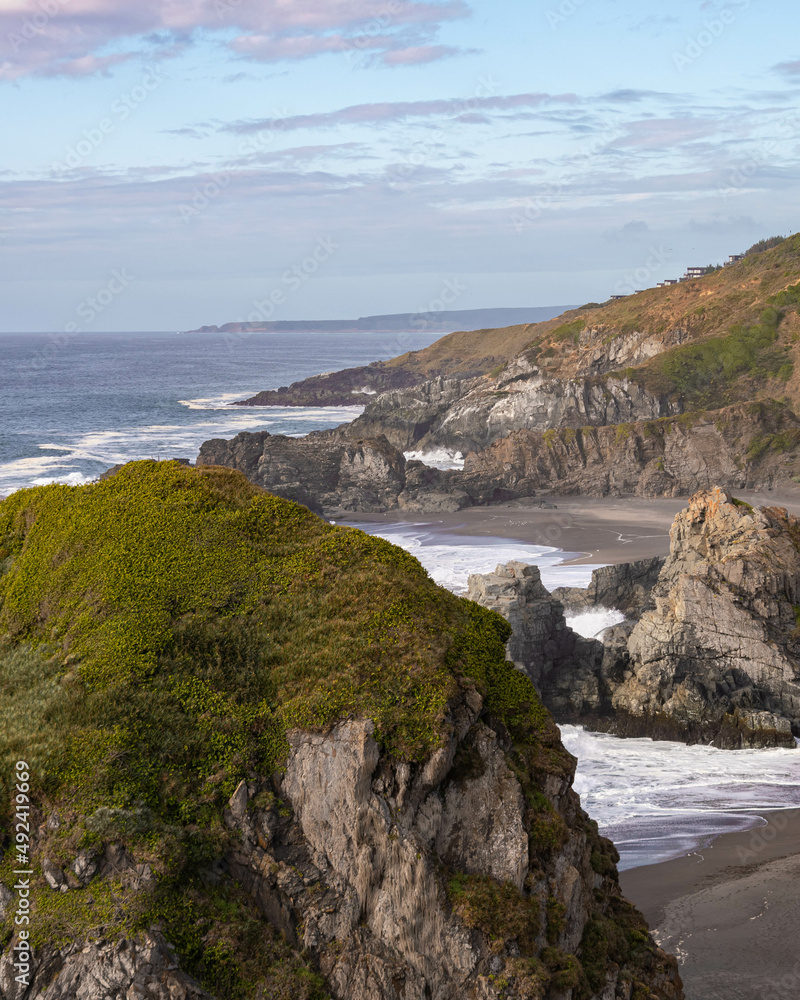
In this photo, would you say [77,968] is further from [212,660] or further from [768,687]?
[768,687]

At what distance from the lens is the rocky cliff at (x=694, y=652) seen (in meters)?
25.5

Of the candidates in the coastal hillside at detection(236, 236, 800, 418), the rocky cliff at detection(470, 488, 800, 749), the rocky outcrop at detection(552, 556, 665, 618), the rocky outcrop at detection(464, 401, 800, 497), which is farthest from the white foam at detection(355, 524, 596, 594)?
the coastal hillside at detection(236, 236, 800, 418)

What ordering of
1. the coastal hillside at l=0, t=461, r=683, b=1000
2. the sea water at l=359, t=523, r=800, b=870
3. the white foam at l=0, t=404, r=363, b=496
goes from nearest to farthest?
1. the coastal hillside at l=0, t=461, r=683, b=1000
2. the sea water at l=359, t=523, r=800, b=870
3. the white foam at l=0, t=404, r=363, b=496

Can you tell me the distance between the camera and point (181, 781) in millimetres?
10312

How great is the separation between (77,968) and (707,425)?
6177cm

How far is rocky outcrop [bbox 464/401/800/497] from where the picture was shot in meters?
61.6

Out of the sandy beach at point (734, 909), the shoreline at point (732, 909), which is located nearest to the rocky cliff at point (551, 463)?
the sandy beach at point (734, 909)

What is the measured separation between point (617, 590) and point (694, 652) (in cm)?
750

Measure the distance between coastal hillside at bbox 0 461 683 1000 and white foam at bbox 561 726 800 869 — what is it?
7.19 metres

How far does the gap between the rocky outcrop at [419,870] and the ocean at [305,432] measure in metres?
8.36

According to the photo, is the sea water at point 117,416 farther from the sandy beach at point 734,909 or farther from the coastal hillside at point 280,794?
the sandy beach at point 734,909

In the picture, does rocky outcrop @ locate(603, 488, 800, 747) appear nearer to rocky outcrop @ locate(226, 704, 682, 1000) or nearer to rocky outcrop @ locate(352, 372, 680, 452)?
rocky outcrop @ locate(226, 704, 682, 1000)

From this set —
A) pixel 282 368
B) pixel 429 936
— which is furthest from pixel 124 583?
pixel 282 368

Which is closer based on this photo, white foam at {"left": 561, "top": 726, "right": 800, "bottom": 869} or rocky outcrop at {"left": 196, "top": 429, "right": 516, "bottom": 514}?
white foam at {"left": 561, "top": 726, "right": 800, "bottom": 869}
